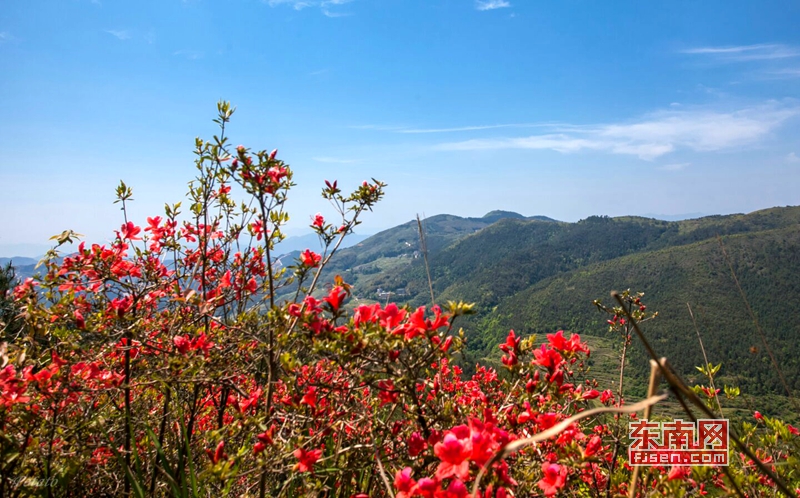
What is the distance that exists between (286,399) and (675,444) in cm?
177

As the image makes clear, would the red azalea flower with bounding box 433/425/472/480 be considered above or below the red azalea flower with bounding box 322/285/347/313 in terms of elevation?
below

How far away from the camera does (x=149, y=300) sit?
2.69 m

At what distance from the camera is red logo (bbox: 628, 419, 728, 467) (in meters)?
1.74

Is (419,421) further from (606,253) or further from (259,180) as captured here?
(606,253)

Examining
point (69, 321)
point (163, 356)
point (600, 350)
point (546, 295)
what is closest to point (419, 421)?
point (163, 356)

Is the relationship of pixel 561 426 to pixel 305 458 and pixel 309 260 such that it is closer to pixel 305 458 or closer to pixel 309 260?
pixel 305 458

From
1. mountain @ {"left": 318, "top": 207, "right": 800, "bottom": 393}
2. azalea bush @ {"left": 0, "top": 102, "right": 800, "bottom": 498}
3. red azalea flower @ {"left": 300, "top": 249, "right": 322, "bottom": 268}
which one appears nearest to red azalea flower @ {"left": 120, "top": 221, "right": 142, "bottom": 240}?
azalea bush @ {"left": 0, "top": 102, "right": 800, "bottom": 498}

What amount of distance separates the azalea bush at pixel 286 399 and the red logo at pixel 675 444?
3.1 inches

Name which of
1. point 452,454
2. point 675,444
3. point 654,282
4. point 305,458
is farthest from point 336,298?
point 654,282

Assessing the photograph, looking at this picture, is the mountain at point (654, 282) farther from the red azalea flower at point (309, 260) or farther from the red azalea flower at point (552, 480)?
the red azalea flower at point (552, 480)

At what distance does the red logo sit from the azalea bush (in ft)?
0.26

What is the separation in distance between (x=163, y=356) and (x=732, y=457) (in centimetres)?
342

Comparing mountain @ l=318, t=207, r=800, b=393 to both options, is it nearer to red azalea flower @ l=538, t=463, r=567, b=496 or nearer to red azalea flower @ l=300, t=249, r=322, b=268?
red azalea flower @ l=300, t=249, r=322, b=268

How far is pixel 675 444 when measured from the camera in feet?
6.18
